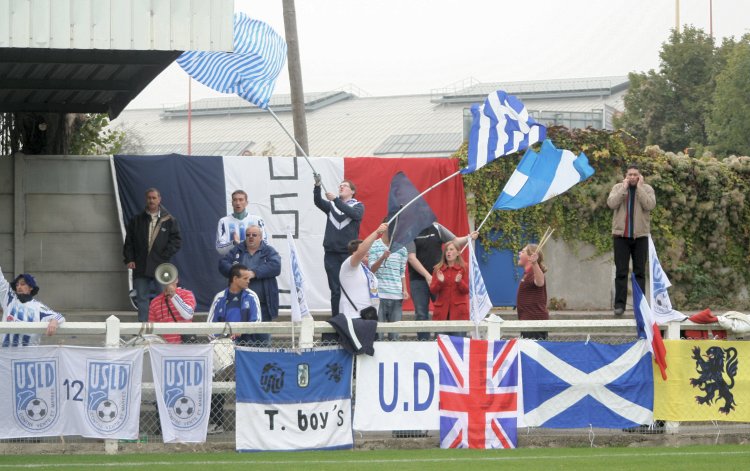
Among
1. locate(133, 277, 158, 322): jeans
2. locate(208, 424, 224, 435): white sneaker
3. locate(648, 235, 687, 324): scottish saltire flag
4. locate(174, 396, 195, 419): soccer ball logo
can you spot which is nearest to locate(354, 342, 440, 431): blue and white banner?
locate(208, 424, 224, 435): white sneaker

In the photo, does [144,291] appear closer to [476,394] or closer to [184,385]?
[184,385]

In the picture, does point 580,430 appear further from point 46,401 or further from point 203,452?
point 46,401

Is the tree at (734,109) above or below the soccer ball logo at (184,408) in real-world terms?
above

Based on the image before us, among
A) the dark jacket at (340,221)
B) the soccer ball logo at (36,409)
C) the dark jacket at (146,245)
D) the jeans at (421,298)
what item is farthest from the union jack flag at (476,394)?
the dark jacket at (146,245)

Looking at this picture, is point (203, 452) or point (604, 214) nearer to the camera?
point (203, 452)

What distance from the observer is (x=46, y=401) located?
11.4m

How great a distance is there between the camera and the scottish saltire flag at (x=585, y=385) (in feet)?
40.0

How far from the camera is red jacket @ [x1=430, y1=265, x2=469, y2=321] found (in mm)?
13609

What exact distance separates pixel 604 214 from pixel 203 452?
9415mm

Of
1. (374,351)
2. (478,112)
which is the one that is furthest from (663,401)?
(478,112)

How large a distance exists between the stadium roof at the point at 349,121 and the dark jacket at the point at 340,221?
1577 inches

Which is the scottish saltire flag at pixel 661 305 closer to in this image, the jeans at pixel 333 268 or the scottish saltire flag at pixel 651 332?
the scottish saltire flag at pixel 651 332

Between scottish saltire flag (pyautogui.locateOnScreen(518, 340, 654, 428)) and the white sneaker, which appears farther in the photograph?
scottish saltire flag (pyautogui.locateOnScreen(518, 340, 654, 428))

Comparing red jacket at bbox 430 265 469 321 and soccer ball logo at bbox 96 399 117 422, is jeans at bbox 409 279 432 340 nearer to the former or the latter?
red jacket at bbox 430 265 469 321
